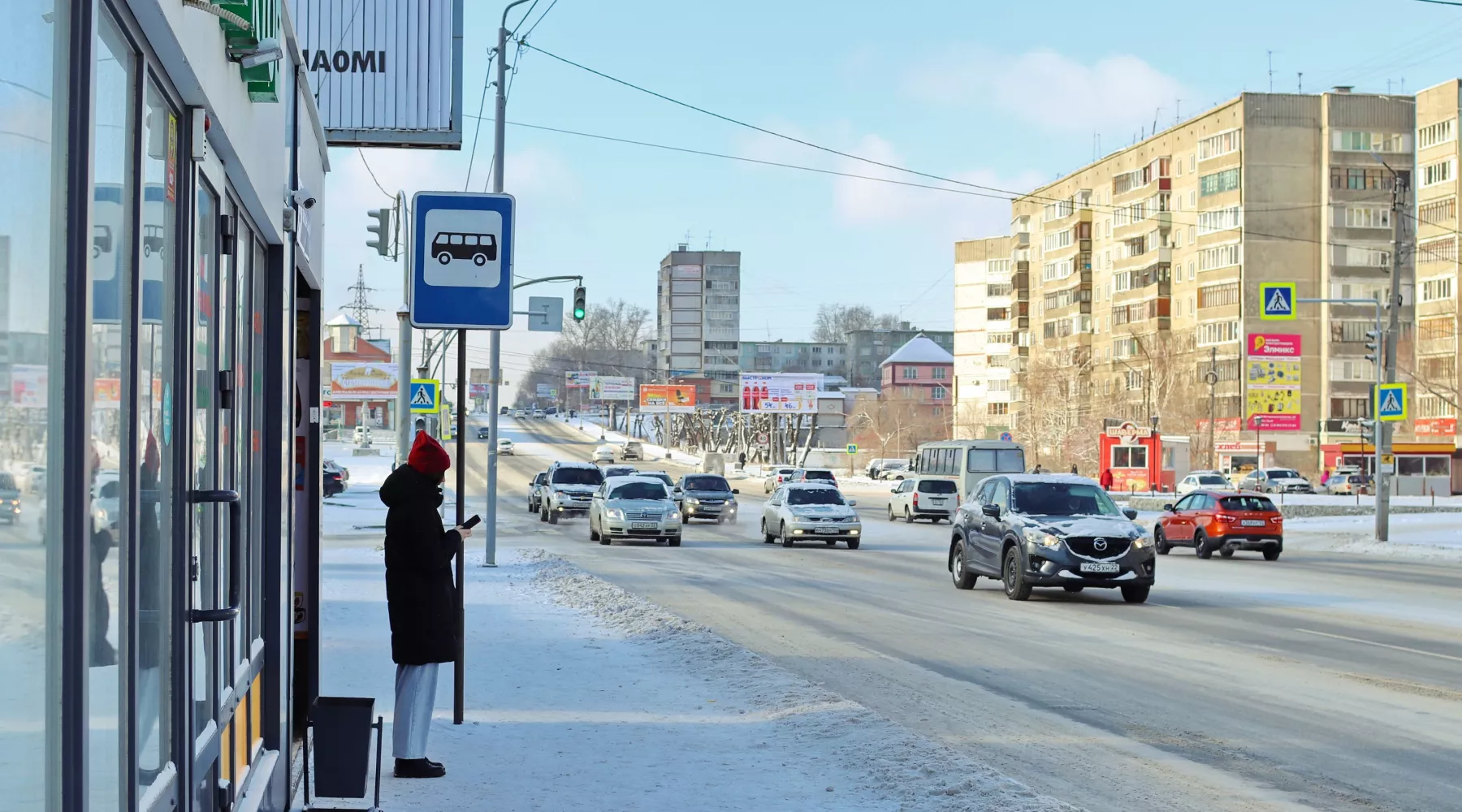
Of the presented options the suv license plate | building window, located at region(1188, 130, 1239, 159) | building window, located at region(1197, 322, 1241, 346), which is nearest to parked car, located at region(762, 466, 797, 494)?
building window, located at region(1197, 322, 1241, 346)

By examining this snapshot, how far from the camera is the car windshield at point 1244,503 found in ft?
110

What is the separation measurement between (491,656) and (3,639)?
1099 cm

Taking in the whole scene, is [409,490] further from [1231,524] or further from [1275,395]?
[1275,395]

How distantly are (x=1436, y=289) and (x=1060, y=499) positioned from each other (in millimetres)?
81803

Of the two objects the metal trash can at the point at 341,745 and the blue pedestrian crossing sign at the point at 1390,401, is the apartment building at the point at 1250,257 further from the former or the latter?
the metal trash can at the point at 341,745

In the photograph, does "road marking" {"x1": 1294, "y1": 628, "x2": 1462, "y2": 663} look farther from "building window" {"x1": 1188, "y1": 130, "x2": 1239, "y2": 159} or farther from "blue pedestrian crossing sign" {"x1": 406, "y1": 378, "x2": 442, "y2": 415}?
"building window" {"x1": 1188, "y1": 130, "x2": 1239, "y2": 159}

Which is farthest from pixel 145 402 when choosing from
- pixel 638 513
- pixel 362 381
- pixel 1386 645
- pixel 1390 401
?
pixel 362 381

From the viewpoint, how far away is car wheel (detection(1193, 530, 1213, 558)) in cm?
3428

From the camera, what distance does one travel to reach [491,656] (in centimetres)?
1317

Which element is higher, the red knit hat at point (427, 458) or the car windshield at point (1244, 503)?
the red knit hat at point (427, 458)

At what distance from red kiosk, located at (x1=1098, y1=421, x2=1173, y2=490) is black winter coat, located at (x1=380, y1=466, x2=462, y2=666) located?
62643 millimetres

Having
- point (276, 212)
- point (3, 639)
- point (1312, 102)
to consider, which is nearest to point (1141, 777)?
point (276, 212)

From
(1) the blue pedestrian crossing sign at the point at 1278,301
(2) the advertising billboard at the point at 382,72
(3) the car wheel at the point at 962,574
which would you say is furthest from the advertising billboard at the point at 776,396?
(2) the advertising billboard at the point at 382,72

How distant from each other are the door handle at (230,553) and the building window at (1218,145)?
102450 millimetres
